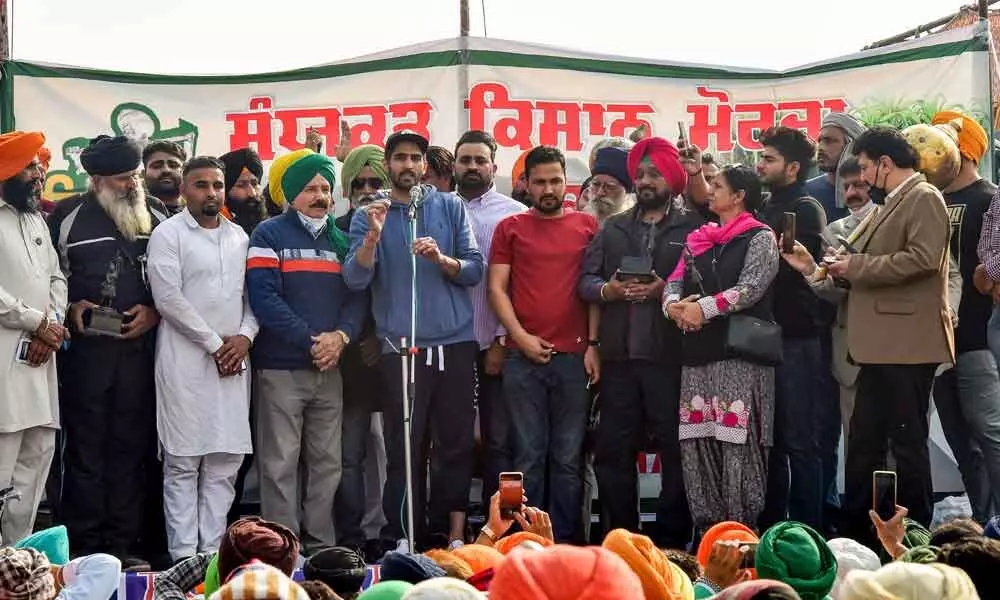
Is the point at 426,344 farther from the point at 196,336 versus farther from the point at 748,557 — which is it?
the point at 748,557

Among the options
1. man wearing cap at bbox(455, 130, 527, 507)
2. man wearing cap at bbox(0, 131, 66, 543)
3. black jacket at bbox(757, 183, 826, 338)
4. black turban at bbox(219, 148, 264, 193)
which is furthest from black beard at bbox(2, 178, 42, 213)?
black jacket at bbox(757, 183, 826, 338)

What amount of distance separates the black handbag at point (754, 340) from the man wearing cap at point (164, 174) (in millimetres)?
3217

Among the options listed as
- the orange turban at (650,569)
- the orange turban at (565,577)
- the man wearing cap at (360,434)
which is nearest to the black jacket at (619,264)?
the man wearing cap at (360,434)

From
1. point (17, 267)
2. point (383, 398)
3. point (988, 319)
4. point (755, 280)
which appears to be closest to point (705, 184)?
point (755, 280)

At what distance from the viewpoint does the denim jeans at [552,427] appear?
7086 mm

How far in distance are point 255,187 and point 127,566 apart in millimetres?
2318

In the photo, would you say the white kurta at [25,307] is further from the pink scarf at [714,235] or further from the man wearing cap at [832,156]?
the man wearing cap at [832,156]

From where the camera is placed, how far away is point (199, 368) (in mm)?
6969

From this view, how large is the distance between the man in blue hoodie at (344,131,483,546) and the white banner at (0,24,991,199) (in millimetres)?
1987

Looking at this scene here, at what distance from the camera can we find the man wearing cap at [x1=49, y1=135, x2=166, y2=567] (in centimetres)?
694

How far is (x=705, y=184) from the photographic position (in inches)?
304

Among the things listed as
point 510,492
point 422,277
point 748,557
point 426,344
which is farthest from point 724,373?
point 748,557

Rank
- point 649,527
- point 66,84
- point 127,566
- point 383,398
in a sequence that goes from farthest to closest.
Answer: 1. point 66,84
2. point 649,527
3. point 383,398
4. point 127,566

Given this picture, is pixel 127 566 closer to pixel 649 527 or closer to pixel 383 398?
pixel 383 398
